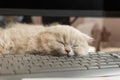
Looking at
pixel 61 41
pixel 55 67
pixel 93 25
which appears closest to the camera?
pixel 55 67

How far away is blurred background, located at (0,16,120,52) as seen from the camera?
902 mm

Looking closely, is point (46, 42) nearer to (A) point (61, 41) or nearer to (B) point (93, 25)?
(A) point (61, 41)

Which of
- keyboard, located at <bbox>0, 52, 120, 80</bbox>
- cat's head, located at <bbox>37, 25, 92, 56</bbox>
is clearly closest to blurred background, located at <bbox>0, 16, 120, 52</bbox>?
cat's head, located at <bbox>37, 25, 92, 56</bbox>

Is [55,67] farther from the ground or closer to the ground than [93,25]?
closer to the ground

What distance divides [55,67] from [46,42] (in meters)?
0.26

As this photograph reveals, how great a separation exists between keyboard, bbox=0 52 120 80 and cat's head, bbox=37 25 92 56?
0.16 metres

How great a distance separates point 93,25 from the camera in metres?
1.13

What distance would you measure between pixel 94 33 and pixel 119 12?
17 cm

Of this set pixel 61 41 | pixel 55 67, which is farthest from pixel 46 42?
pixel 55 67

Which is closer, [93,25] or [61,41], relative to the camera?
[61,41]

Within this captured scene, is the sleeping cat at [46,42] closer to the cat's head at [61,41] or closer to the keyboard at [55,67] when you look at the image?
the cat's head at [61,41]

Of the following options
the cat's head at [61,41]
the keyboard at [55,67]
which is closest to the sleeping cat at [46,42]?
the cat's head at [61,41]

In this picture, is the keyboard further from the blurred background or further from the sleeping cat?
the blurred background

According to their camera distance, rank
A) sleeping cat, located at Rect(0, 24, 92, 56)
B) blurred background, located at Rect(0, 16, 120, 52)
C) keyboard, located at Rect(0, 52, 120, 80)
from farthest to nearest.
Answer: blurred background, located at Rect(0, 16, 120, 52) < sleeping cat, located at Rect(0, 24, 92, 56) < keyboard, located at Rect(0, 52, 120, 80)
